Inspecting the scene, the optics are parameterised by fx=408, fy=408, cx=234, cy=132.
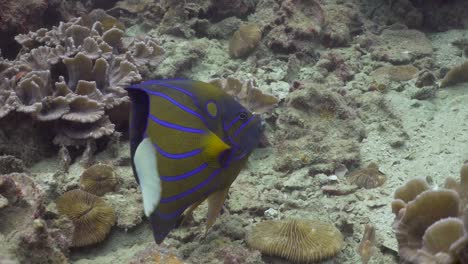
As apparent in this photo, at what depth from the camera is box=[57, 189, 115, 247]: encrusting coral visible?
9.72 feet

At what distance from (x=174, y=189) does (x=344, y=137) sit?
8.60ft

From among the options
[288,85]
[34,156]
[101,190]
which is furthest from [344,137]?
[34,156]

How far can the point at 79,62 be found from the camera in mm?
4293

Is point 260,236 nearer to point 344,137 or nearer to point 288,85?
point 344,137

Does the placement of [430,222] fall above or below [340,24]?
above

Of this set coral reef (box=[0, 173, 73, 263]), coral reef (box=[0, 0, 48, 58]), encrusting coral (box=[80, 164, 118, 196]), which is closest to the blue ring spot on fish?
coral reef (box=[0, 173, 73, 263])

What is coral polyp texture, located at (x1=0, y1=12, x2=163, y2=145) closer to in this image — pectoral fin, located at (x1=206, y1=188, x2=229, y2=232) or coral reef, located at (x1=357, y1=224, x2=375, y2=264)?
pectoral fin, located at (x1=206, y1=188, x2=229, y2=232)

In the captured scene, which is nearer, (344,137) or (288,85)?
(344,137)

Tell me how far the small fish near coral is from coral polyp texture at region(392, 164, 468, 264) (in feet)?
3.45

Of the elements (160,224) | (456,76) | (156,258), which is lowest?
(456,76)

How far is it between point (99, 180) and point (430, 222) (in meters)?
2.49

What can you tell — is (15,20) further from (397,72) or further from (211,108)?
(397,72)

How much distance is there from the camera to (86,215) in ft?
9.88

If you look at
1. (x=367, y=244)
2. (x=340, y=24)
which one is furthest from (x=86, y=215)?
(x=340, y=24)
